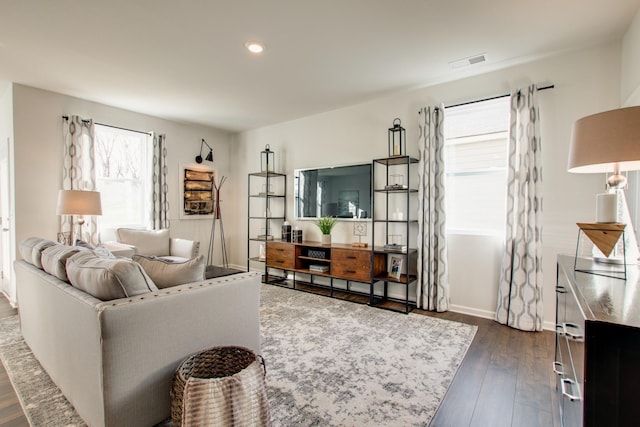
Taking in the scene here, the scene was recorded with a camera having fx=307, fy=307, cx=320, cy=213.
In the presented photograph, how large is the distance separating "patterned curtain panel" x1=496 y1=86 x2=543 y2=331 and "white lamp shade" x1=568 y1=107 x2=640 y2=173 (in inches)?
61.6

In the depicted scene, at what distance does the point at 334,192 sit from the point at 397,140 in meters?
1.12

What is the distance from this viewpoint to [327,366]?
2.25 m

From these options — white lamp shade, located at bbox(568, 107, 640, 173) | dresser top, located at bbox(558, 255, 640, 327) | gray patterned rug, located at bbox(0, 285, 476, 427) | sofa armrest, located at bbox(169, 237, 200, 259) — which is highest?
white lamp shade, located at bbox(568, 107, 640, 173)

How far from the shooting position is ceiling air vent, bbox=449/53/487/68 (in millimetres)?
2941

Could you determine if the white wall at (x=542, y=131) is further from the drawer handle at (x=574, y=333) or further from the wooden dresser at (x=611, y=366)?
the wooden dresser at (x=611, y=366)

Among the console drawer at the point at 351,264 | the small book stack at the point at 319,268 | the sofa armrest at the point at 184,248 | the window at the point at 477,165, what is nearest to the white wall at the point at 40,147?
the sofa armrest at the point at 184,248

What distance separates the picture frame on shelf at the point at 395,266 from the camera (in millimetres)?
3691

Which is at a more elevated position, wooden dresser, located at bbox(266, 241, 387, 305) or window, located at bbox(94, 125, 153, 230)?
window, located at bbox(94, 125, 153, 230)

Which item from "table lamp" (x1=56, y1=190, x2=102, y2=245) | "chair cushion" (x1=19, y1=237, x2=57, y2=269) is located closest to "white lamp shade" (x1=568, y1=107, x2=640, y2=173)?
"chair cushion" (x1=19, y1=237, x2=57, y2=269)

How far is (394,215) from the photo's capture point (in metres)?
3.85

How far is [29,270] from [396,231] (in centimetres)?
353

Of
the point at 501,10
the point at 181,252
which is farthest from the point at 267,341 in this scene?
the point at 501,10

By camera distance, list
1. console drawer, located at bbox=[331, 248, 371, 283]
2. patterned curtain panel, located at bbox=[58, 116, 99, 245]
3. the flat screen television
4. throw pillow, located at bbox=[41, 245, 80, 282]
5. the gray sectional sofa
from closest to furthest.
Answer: the gray sectional sofa → throw pillow, located at bbox=[41, 245, 80, 282] → console drawer, located at bbox=[331, 248, 371, 283] → patterned curtain panel, located at bbox=[58, 116, 99, 245] → the flat screen television

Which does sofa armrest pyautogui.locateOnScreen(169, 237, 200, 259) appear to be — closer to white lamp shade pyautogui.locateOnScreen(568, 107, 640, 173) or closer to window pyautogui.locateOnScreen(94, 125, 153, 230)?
window pyautogui.locateOnScreen(94, 125, 153, 230)
